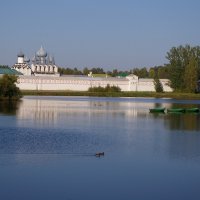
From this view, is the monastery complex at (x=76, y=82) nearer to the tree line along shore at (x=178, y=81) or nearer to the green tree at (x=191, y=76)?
the tree line along shore at (x=178, y=81)

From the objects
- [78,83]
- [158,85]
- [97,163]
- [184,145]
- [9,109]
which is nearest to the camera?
[97,163]

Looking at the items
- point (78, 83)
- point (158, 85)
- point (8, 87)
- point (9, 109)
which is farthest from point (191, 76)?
point (9, 109)

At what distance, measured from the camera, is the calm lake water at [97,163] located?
10.1m

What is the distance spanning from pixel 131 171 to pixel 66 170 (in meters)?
1.42

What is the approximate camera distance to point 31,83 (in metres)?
70.2

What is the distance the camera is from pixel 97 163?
42.2ft

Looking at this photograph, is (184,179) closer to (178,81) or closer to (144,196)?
(144,196)

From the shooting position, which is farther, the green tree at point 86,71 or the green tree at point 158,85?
the green tree at point 86,71

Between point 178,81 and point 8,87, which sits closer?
point 8,87

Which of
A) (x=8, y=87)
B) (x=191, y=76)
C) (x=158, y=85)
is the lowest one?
(x=158, y=85)

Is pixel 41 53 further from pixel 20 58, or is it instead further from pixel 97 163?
pixel 97 163

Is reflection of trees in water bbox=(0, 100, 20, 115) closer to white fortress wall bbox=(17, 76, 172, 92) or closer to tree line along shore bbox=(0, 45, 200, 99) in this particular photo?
tree line along shore bbox=(0, 45, 200, 99)

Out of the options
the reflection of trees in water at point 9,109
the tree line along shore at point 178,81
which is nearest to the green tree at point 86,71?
the tree line along shore at point 178,81

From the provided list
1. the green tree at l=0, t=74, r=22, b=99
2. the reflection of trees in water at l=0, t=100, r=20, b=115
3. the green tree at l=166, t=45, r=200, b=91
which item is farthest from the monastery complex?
the reflection of trees in water at l=0, t=100, r=20, b=115
